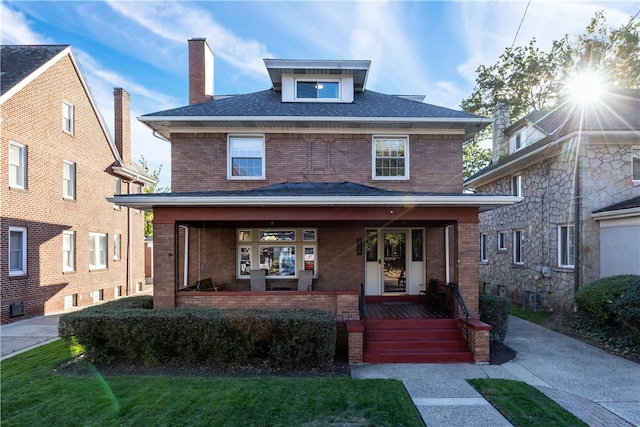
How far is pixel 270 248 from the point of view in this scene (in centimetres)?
1149

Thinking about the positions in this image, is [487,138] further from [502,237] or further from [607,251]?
[607,251]

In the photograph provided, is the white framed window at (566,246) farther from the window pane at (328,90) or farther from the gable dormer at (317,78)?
the window pane at (328,90)

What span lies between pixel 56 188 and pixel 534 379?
15.7 metres

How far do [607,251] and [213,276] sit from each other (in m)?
11.9

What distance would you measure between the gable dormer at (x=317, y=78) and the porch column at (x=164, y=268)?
238 inches

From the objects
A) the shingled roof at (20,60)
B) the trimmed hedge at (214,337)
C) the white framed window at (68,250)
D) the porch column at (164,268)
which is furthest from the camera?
the white framed window at (68,250)

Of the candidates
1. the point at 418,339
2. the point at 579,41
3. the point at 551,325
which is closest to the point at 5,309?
the point at 418,339

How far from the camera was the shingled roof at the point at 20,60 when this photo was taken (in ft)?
38.8

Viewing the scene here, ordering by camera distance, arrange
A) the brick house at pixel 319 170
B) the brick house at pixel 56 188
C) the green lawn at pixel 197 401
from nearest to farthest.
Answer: the green lawn at pixel 197 401 → the brick house at pixel 319 170 → the brick house at pixel 56 188

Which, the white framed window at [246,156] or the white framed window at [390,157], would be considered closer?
the white framed window at [246,156]

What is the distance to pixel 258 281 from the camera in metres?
11.0

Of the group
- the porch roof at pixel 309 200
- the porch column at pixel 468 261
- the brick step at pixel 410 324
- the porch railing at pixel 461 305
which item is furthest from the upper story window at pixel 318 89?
the brick step at pixel 410 324

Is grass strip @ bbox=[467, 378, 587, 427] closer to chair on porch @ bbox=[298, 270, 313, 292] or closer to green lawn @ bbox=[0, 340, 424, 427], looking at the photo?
green lawn @ bbox=[0, 340, 424, 427]

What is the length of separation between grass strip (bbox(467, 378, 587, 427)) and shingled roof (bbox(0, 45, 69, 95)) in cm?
1468
